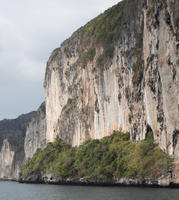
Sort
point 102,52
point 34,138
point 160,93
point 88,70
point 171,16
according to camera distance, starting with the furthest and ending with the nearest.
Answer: point 34,138 → point 88,70 → point 102,52 → point 160,93 → point 171,16

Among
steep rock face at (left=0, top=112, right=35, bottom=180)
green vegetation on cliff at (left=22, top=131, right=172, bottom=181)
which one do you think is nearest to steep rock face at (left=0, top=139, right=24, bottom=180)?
steep rock face at (left=0, top=112, right=35, bottom=180)

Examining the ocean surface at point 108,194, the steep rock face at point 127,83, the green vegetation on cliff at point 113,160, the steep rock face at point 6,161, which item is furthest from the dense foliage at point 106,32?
the steep rock face at point 6,161

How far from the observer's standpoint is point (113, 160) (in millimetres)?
68250

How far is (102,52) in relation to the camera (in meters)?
82.7

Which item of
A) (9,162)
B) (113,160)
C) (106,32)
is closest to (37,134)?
(9,162)

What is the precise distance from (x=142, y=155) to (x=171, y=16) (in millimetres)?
18396

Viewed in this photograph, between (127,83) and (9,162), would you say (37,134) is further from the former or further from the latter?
(127,83)

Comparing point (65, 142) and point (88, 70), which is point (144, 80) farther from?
point (65, 142)

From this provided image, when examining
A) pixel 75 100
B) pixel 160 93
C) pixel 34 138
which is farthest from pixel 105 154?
pixel 34 138

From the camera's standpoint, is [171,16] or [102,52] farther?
[102,52]

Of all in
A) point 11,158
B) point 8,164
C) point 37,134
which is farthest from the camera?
point 8,164

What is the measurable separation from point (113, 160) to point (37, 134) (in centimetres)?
7710

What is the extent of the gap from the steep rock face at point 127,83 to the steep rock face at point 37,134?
1871 centimetres

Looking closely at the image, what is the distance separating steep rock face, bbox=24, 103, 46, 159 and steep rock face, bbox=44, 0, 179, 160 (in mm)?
18705
